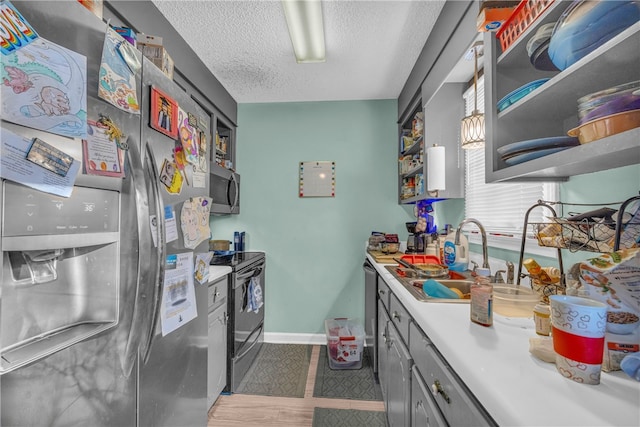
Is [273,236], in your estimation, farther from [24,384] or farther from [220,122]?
[24,384]

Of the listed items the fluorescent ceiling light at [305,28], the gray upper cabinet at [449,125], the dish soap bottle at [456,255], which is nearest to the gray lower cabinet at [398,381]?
the dish soap bottle at [456,255]

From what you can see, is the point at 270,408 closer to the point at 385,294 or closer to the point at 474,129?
the point at 385,294

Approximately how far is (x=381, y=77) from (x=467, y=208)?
138 cm

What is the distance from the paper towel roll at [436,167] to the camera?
1.87m

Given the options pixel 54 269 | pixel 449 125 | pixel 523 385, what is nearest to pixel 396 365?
pixel 523 385

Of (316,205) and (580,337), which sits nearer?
(580,337)

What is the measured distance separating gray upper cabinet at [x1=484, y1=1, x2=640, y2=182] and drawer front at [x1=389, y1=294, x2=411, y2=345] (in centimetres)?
66

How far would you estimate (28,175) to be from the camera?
60cm

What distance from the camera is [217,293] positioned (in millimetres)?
1819

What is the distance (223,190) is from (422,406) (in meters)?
2.30

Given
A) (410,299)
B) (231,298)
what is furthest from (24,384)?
(231,298)

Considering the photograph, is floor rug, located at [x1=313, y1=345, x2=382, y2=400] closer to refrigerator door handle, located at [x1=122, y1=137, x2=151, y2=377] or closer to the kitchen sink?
the kitchen sink

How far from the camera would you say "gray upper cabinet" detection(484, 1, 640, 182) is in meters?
0.60

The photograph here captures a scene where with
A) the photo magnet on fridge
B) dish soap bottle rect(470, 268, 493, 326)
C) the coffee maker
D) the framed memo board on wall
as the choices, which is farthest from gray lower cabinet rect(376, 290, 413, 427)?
the framed memo board on wall
